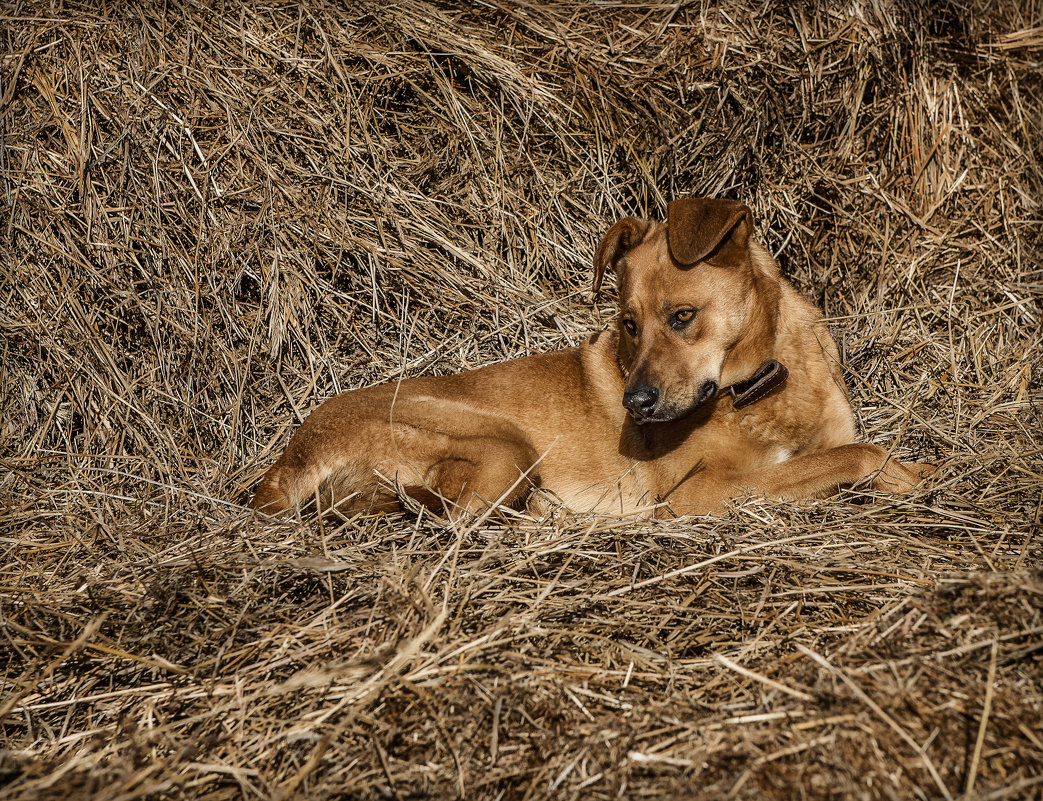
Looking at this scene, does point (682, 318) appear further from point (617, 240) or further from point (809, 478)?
point (809, 478)

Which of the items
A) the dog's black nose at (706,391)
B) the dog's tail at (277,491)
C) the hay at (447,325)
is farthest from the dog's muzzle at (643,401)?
the dog's tail at (277,491)

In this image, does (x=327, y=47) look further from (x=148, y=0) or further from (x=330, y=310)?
(x=330, y=310)

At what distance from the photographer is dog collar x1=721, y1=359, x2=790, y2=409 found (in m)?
3.90

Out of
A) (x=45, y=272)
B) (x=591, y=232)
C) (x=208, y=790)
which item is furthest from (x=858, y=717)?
(x=45, y=272)

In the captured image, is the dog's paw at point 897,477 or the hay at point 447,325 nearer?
the hay at point 447,325

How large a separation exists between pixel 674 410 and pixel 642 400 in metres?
0.18

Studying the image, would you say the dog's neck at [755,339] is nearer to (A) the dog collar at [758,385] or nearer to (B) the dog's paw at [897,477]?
(A) the dog collar at [758,385]

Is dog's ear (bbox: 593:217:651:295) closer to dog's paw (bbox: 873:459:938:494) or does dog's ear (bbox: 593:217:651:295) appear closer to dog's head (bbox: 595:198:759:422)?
dog's head (bbox: 595:198:759:422)

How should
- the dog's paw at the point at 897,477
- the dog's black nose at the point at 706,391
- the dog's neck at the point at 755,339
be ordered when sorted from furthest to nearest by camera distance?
the dog's neck at the point at 755,339 < the dog's black nose at the point at 706,391 < the dog's paw at the point at 897,477

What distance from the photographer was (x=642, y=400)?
367 cm

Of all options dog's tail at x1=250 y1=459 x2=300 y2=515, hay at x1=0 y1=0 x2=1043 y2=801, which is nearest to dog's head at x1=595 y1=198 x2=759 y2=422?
hay at x1=0 y1=0 x2=1043 y2=801

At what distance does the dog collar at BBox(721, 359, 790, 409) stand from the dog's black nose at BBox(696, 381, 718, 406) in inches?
6.0

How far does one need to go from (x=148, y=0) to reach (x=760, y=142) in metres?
3.97

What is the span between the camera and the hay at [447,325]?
249 centimetres
